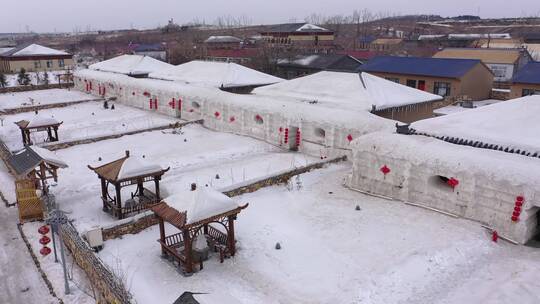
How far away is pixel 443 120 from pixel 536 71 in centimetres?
1984

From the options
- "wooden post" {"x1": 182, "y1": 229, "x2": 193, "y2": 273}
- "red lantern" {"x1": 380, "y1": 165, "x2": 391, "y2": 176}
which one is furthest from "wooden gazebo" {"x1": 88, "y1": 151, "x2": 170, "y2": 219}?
"red lantern" {"x1": 380, "y1": 165, "x2": 391, "y2": 176}

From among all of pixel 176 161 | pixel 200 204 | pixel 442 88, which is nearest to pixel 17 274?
pixel 200 204

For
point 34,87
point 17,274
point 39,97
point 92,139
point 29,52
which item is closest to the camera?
point 17,274

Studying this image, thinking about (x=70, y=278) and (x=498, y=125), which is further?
(x=498, y=125)

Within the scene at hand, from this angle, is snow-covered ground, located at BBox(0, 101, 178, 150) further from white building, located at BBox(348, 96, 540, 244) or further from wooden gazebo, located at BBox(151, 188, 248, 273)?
white building, located at BBox(348, 96, 540, 244)

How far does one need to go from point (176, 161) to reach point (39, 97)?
78.1 ft

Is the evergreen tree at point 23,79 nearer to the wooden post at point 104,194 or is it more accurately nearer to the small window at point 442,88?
the wooden post at point 104,194

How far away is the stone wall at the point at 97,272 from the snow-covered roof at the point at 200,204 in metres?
1.94

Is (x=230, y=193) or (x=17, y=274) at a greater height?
(x=230, y=193)

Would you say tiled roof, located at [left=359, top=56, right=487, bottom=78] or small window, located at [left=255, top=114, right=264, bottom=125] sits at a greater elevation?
tiled roof, located at [left=359, top=56, right=487, bottom=78]

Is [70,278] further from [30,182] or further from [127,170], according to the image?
[30,182]

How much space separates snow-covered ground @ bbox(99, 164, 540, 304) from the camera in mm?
9414

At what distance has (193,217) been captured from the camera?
31.5ft

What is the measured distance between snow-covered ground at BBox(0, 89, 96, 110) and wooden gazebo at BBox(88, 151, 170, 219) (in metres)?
23.1
